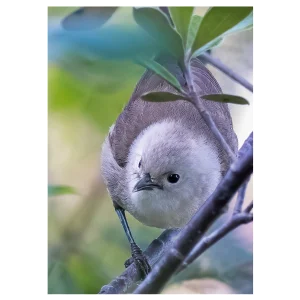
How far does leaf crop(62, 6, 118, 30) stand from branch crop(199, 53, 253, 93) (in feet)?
1.11

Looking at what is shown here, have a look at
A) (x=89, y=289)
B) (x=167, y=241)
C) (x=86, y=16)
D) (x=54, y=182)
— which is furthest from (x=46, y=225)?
(x=86, y=16)

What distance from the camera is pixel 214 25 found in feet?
5.24

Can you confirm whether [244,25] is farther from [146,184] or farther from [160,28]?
[146,184]

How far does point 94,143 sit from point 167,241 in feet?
1.34

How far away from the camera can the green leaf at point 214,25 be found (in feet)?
5.19

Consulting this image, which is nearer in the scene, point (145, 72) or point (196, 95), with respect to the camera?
point (196, 95)

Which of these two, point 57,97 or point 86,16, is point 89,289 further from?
point 86,16

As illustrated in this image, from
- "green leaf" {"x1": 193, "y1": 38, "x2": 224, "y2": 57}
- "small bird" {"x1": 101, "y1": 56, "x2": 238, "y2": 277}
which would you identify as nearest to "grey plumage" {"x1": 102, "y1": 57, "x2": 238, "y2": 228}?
"small bird" {"x1": 101, "y1": 56, "x2": 238, "y2": 277}

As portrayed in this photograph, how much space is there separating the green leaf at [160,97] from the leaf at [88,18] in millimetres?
318

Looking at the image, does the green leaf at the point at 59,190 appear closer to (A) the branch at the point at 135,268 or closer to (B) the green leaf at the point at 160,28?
(A) the branch at the point at 135,268

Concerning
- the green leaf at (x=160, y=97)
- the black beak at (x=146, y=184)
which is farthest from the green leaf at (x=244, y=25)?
the black beak at (x=146, y=184)

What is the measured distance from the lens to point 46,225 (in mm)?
1782

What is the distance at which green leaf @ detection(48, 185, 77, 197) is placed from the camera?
1738 millimetres

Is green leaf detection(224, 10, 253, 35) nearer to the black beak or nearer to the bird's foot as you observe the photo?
the black beak
